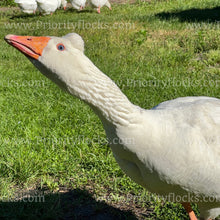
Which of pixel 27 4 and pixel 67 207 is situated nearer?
pixel 67 207

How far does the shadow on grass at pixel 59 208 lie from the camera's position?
9.59 feet

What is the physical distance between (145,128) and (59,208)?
1.58 meters

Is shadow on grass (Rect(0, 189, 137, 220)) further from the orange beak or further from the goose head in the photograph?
the orange beak

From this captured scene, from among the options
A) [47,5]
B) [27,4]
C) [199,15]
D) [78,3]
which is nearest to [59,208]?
[199,15]

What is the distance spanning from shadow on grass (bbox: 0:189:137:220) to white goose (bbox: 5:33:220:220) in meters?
1.06

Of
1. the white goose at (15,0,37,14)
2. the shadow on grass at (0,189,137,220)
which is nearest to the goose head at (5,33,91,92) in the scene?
the shadow on grass at (0,189,137,220)

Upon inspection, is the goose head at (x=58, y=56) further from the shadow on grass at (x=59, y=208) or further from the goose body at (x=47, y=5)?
the goose body at (x=47, y=5)

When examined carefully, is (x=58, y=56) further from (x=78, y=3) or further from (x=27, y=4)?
(x=78, y=3)

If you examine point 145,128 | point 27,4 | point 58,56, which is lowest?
point 145,128

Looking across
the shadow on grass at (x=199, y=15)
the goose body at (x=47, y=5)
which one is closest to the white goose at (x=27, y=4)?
the goose body at (x=47, y=5)

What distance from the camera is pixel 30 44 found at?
67.0 inches

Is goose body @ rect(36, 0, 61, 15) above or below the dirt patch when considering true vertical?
above

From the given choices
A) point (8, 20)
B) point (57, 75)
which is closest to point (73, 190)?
point (57, 75)

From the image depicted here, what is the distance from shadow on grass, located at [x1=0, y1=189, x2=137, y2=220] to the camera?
2.92m
